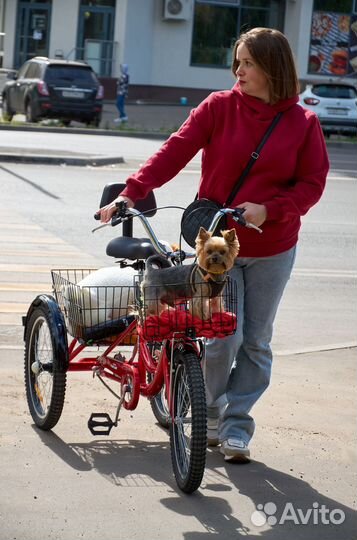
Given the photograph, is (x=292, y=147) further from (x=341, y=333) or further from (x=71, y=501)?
(x=341, y=333)

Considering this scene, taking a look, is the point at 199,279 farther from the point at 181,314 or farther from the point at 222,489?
the point at 222,489

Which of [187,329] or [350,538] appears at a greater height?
[187,329]

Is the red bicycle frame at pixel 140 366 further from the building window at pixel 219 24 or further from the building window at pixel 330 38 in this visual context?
the building window at pixel 330 38

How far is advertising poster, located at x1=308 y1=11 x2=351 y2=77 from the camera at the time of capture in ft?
150

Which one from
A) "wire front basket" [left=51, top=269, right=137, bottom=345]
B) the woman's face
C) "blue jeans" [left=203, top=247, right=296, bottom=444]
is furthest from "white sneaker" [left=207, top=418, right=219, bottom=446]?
the woman's face

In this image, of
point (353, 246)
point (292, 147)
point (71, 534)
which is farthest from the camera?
point (353, 246)

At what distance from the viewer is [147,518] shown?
15.7 feet

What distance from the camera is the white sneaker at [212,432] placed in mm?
5801

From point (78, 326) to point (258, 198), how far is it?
107cm

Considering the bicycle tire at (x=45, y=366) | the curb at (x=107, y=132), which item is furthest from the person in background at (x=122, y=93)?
the bicycle tire at (x=45, y=366)

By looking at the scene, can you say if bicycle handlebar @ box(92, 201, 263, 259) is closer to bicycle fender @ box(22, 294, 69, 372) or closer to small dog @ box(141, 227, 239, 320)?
small dog @ box(141, 227, 239, 320)

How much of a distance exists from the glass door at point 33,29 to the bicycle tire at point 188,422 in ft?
132

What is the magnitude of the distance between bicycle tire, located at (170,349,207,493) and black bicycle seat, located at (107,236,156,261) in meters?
0.52

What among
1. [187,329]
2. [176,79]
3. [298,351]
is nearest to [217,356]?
[187,329]
